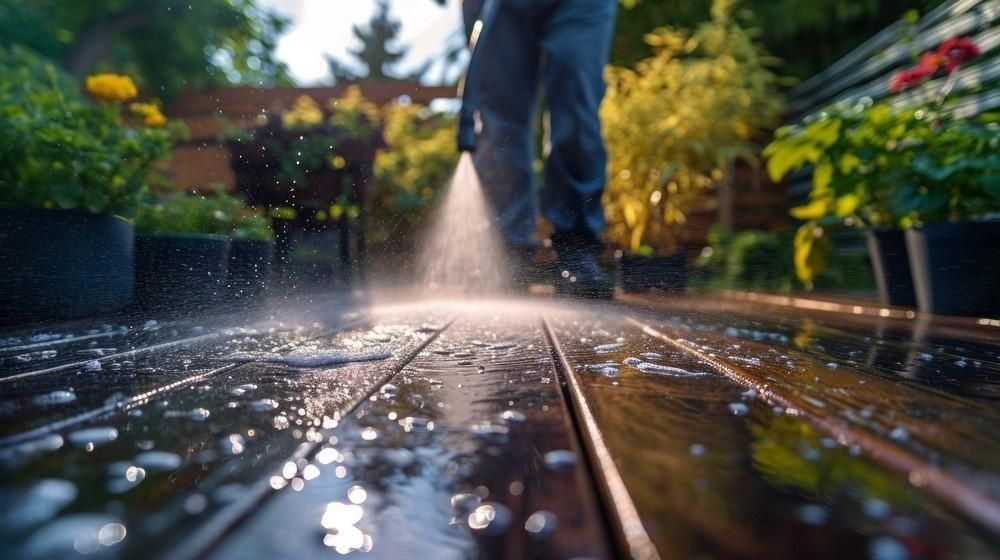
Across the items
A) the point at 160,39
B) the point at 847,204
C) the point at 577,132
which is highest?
the point at 160,39

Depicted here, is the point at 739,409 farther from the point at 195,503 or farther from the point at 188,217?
the point at 188,217

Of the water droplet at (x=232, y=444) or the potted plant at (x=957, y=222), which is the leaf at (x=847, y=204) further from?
the water droplet at (x=232, y=444)

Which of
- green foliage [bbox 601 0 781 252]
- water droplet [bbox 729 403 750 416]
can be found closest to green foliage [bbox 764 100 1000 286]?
water droplet [bbox 729 403 750 416]

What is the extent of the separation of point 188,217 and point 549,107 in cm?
132

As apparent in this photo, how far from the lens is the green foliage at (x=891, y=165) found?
1.73 metres

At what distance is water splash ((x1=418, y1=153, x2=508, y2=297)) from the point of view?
8.70ft

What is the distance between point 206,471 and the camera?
0.41 meters

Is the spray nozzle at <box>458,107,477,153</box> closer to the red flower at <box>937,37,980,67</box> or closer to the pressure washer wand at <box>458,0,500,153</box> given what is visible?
the pressure washer wand at <box>458,0,500,153</box>

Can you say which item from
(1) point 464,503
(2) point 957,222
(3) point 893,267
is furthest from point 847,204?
(1) point 464,503

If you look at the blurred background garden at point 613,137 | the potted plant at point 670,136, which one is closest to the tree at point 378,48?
→ the blurred background garden at point 613,137

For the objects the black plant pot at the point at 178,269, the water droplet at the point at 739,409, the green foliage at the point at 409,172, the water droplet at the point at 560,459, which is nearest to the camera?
the water droplet at the point at 560,459

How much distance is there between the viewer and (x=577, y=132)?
2.42 m

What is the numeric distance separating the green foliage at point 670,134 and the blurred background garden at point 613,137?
0.01 m

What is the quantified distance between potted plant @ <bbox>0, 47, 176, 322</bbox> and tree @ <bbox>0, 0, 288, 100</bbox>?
12.5 feet
